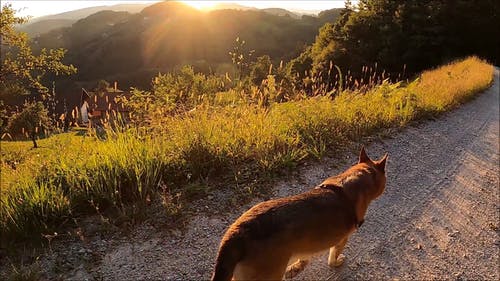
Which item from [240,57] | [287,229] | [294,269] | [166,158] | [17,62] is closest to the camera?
[287,229]

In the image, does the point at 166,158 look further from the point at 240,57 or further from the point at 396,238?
the point at 396,238

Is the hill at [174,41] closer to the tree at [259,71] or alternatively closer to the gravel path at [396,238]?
the tree at [259,71]

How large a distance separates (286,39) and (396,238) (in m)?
122

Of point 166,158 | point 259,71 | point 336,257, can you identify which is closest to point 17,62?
point 259,71

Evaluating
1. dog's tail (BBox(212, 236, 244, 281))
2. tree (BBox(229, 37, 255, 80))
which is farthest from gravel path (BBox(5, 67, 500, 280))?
tree (BBox(229, 37, 255, 80))

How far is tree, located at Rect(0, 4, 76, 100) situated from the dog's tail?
56.8 ft

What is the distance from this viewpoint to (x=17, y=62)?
19.0 m

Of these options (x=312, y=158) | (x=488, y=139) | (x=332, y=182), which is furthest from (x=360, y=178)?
(x=488, y=139)

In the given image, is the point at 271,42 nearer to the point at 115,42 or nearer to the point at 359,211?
the point at 115,42

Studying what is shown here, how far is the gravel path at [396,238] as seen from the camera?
4.04 m

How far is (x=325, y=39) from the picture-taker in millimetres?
39406

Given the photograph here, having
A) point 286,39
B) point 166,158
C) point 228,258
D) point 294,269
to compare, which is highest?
point 228,258

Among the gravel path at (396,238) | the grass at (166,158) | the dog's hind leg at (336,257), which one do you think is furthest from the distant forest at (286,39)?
the dog's hind leg at (336,257)

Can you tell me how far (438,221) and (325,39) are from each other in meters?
36.6
